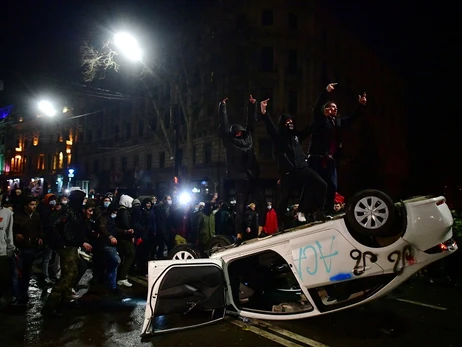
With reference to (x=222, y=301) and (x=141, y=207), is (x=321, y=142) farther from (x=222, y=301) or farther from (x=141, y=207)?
(x=141, y=207)

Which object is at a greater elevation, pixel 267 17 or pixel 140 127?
pixel 267 17

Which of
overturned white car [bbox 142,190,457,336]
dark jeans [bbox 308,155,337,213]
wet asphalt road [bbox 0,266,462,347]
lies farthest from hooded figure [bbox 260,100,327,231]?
wet asphalt road [bbox 0,266,462,347]

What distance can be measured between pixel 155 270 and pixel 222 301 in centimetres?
100

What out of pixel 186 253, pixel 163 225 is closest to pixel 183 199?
pixel 163 225

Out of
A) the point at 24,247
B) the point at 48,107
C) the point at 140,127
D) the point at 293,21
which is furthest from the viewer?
the point at 48,107

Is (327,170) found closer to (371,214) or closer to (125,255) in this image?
(371,214)

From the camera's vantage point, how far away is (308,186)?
256 inches

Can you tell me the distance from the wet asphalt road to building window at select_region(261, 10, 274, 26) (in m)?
28.6

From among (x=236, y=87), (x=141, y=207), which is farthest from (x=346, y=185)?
(x=141, y=207)

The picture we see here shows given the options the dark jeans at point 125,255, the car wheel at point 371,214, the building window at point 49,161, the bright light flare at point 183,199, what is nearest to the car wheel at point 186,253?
the dark jeans at point 125,255

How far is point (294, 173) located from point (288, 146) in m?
0.48

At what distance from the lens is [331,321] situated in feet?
19.6

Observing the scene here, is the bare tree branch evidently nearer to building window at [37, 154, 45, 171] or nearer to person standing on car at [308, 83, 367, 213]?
person standing on car at [308, 83, 367, 213]

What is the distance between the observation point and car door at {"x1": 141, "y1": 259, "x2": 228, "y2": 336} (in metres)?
5.12
